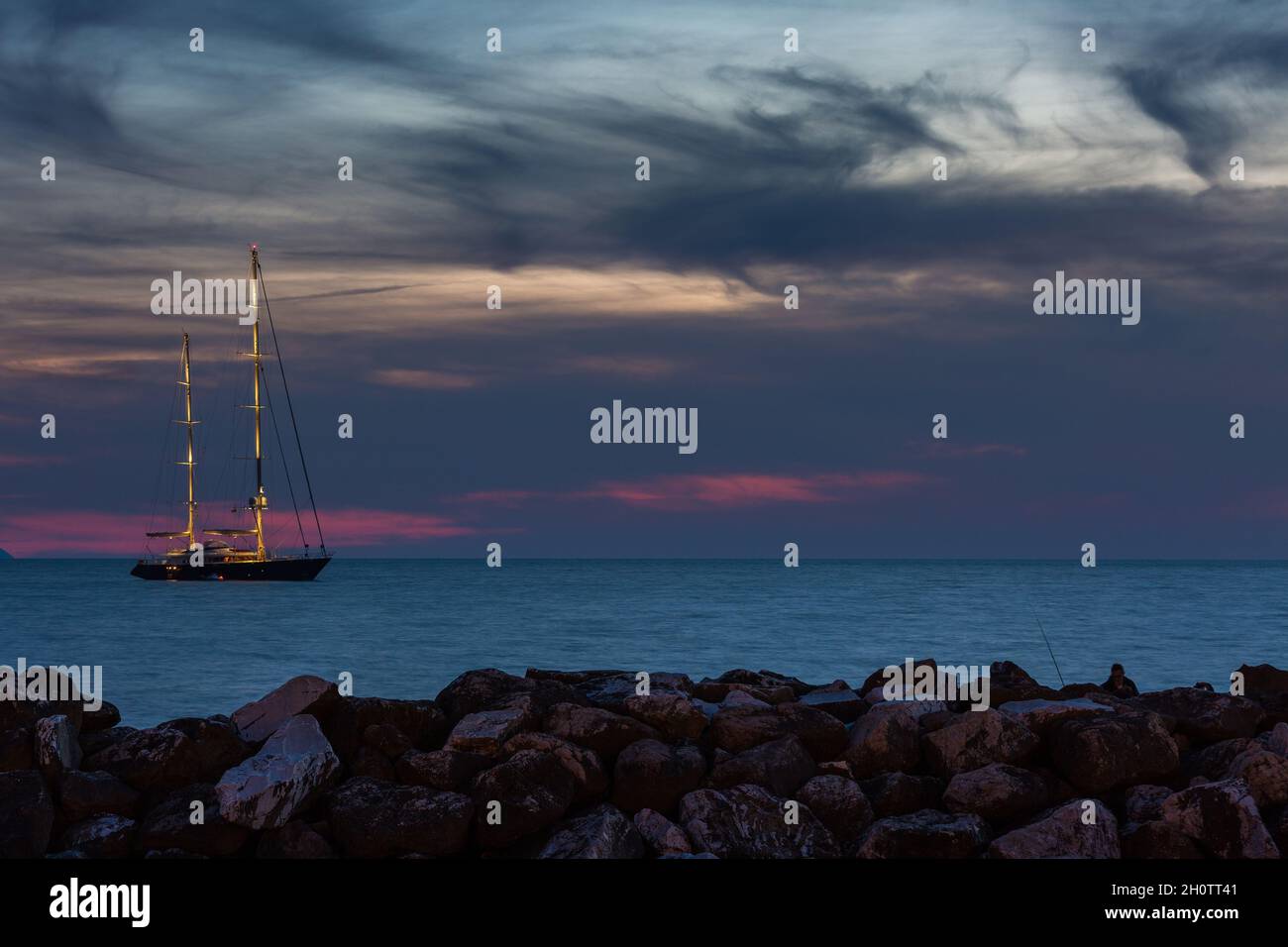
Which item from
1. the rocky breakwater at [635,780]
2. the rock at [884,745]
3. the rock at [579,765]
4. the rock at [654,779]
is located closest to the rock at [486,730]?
the rocky breakwater at [635,780]

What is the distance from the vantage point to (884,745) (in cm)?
1207

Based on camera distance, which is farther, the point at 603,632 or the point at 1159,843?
the point at 603,632

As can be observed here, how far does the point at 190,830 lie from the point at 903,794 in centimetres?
628

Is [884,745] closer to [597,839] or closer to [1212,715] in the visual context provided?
[597,839]

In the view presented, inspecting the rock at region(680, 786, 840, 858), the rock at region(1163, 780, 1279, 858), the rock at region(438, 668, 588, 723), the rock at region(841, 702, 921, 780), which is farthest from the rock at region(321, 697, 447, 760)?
the rock at region(1163, 780, 1279, 858)

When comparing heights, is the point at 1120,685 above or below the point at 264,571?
above

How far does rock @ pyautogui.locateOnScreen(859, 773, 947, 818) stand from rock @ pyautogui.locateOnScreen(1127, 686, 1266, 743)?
299cm

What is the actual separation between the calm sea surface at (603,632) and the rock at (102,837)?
17.8 meters

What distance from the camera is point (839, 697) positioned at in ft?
48.4

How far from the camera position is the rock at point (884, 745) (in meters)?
12.1

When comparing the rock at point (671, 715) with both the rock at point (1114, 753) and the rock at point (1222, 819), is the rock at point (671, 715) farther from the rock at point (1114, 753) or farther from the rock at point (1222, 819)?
the rock at point (1222, 819)

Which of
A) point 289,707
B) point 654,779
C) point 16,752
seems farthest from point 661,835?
point 16,752

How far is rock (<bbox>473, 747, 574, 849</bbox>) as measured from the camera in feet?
35.3
